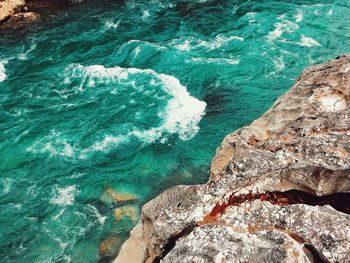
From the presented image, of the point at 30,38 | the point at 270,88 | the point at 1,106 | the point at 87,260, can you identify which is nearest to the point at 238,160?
the point at 87,260

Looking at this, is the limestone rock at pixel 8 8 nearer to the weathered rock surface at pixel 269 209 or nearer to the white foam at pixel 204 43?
the white foam at pixel 204 43

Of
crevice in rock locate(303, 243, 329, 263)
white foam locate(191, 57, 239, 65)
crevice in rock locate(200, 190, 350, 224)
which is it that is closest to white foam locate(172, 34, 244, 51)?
white foam locate(191, 57, 239, 65)

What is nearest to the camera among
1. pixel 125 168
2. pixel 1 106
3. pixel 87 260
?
pixel 87 260

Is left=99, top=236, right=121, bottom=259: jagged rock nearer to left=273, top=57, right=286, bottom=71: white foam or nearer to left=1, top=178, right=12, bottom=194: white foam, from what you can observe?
left=1, top=178, right=12, bottom=194: white foam

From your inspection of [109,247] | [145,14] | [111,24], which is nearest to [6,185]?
[109,247]

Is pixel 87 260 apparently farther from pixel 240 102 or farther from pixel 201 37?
pixel 201 37

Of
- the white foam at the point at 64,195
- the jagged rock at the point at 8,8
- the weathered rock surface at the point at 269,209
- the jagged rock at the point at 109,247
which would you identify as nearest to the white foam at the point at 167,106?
the white foam at the point at 64,195
